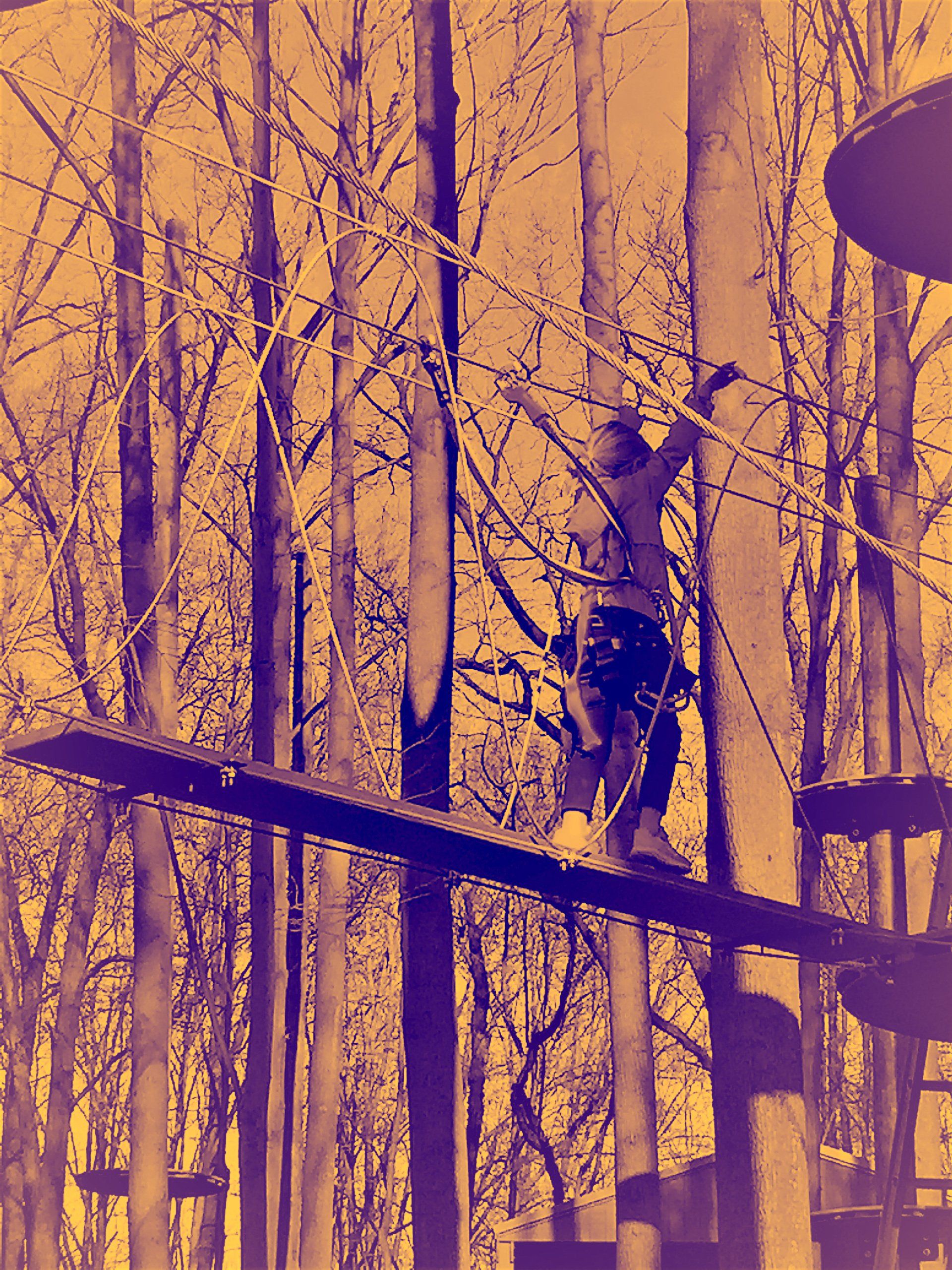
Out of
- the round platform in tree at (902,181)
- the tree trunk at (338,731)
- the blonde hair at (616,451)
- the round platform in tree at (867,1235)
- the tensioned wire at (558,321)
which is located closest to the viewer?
the round platform in tree at (902,181)

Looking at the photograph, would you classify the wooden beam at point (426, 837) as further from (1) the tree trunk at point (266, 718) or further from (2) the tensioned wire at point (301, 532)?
(1) the tree trunk at point (266, 718)

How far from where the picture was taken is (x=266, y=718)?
13367 mm

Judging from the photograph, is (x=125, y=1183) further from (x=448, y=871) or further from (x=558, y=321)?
(x=558, y=321)

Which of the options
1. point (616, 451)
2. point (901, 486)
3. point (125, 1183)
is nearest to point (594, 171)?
point (901, 486)

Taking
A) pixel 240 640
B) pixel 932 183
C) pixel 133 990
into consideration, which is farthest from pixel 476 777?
pixel 932 183

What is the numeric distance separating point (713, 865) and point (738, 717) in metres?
0.66

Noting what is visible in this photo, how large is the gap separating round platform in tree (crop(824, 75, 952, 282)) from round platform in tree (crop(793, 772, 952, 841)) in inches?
92.1

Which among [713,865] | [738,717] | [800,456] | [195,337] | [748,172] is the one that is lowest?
[713,865]

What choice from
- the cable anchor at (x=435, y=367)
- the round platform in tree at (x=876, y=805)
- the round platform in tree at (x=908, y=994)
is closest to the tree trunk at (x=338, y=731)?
the cable anchor at (x=435, y=367)

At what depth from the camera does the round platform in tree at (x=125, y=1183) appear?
14.1 m

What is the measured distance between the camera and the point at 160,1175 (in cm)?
1135

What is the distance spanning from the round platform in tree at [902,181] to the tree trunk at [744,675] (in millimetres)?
1911

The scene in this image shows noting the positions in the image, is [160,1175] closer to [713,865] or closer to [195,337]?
[713,865]

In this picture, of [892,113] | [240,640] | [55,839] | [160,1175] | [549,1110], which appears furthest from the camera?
[549,1110]
